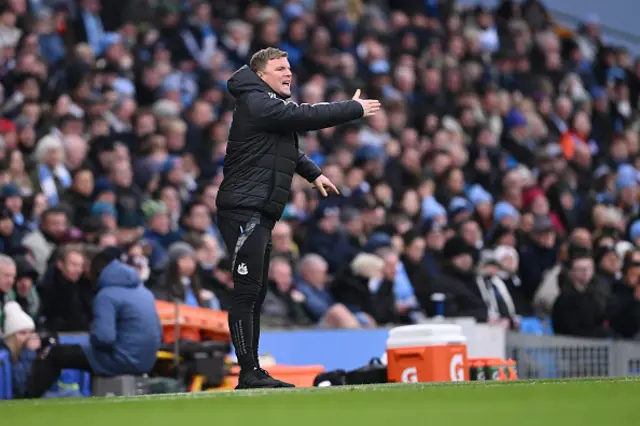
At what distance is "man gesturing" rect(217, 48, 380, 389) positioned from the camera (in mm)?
8656

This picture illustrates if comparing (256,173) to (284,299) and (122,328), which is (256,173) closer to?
(122,328)

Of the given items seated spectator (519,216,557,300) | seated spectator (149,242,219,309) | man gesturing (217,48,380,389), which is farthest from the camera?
seated spectator (519,216,557,300)

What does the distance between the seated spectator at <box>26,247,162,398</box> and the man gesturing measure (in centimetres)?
211

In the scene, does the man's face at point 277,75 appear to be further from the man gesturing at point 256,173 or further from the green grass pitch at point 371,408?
the green grass pitch at point 371,408

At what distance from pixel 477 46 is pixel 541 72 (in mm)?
1407

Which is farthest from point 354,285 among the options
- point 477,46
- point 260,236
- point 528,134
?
point 477,46

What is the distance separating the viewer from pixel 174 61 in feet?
58.3

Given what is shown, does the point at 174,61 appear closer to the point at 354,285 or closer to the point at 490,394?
the point at 354,285

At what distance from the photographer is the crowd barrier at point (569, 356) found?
12.3 meters

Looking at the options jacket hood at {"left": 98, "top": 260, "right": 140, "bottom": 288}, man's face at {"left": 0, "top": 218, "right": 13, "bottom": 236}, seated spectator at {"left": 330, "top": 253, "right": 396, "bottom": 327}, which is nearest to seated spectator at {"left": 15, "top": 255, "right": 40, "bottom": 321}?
man's face at {"left": 0, "top": 218, "right": 13, "bottom": 236}

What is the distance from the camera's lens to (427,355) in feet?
32.5

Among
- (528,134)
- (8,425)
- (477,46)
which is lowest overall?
(8,425)

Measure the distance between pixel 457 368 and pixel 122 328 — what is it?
2.39 m

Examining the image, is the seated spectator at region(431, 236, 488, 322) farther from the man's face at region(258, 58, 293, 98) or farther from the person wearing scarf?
the man's face at region(258, 58, 293, 98)
